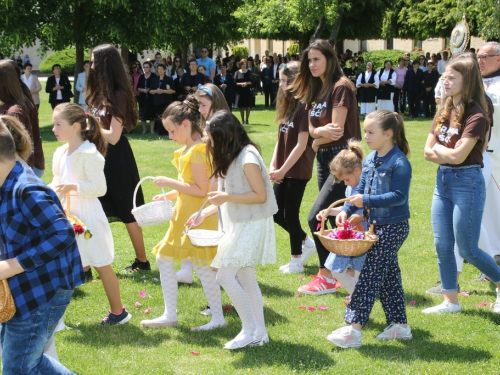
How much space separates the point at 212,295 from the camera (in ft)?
17.0

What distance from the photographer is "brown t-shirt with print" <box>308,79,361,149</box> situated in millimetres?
5766

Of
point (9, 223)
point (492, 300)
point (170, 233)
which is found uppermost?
point (9, 223)

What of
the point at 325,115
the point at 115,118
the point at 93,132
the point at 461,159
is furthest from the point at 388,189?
the point at 115,118

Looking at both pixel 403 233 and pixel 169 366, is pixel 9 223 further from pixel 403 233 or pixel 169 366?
pixel 403 233

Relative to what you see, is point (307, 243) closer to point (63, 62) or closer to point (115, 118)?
point (115, 118)

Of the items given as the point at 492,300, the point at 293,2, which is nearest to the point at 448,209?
the point at 492,300

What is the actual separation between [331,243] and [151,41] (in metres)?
17.6

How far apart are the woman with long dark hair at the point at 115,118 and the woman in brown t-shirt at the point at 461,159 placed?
2677 mm

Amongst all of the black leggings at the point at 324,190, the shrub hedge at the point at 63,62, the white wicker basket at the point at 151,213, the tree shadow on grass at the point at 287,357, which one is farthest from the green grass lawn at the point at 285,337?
the shrub hedge at the point at 63,62

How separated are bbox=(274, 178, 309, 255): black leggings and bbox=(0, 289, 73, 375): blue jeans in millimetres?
3335

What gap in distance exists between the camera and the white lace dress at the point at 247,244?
181 inches

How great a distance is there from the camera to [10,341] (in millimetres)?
3252

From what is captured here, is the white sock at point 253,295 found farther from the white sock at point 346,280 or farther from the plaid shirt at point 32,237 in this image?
the plaid shirt at point 32,237

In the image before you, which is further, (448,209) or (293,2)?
(293,2)
